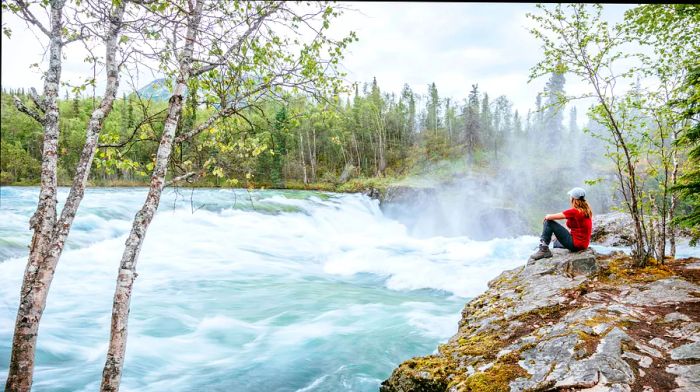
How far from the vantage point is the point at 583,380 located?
3.35 meters

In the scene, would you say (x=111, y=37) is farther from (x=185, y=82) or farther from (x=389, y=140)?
(x=389, y=140)

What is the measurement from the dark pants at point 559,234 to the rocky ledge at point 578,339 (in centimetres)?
89

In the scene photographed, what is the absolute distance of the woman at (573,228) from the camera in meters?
7.19

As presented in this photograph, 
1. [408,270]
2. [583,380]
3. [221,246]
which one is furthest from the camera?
[221,246]

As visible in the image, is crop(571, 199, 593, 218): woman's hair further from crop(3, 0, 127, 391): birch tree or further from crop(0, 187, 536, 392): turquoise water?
crop(3, 0, 127, 391): birch tree

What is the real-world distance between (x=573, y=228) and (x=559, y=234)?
0.90ft

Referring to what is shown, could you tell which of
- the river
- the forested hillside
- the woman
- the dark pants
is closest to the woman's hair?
the woman

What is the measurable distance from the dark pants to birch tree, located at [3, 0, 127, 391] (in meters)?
7.12

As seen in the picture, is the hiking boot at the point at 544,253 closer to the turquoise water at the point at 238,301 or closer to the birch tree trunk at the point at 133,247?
the turquoise water at the point at 238,301

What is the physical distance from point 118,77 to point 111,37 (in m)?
0.41

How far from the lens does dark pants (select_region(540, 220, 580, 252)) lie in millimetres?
7391

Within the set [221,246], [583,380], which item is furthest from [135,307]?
[583,380]

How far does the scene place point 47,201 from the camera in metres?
4.07

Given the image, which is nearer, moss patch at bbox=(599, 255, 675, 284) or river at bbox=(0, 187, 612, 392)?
moss patch at bbox=(599, 255, 675, 284)
